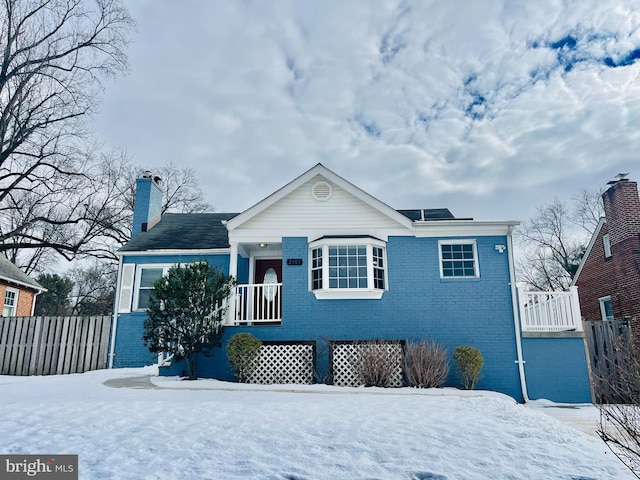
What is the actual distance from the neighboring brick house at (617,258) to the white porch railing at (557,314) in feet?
16.3

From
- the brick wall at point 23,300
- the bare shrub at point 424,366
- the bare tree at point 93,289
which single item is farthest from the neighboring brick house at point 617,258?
the bare tree at point 93,289

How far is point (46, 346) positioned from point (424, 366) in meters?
10.1

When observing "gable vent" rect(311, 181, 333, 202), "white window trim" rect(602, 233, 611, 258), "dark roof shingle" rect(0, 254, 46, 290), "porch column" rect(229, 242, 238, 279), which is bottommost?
"porch column" rect(229, 242, 238, 279)

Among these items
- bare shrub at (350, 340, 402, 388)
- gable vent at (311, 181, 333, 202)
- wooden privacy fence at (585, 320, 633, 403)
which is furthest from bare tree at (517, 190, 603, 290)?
bare shrub at (350, 340, 402, 388)

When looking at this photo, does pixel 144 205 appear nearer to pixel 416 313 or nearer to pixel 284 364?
pixel 284 364

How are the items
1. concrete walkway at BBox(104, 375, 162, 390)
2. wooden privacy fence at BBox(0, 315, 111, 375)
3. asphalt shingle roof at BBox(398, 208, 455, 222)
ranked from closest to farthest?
concrete walkway at BBox(104, 375, 162, 390) → wooden privacy fence at BBox(0, 315, 111, 375) → asphalt shingle roof at BBox(398, 208, 455, 222)

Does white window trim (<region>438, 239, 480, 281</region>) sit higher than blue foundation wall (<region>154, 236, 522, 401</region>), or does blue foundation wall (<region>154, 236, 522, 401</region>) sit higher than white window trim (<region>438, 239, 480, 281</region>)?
white window trim (<region>438, 239, 480, 281</region>)

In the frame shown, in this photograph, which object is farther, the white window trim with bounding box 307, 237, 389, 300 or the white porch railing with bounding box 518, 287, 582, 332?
the white window trim with bounding box 307, 237, 389, 300

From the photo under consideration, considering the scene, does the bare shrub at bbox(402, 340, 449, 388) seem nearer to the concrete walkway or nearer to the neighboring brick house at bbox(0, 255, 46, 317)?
the concrete walkway

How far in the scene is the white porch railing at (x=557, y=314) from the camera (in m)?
9.97

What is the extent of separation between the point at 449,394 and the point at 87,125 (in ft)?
58.6

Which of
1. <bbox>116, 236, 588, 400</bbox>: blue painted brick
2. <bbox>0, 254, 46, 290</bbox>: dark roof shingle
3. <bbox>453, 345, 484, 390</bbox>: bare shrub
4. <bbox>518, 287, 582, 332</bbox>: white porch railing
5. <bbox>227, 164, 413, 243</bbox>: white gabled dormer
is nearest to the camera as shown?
<bbox>453, 345, 484, 390</bbox>: bare shrub

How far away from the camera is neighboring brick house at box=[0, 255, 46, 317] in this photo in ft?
A: 56.1

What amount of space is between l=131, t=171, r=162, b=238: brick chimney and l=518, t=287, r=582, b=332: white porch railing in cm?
1214
